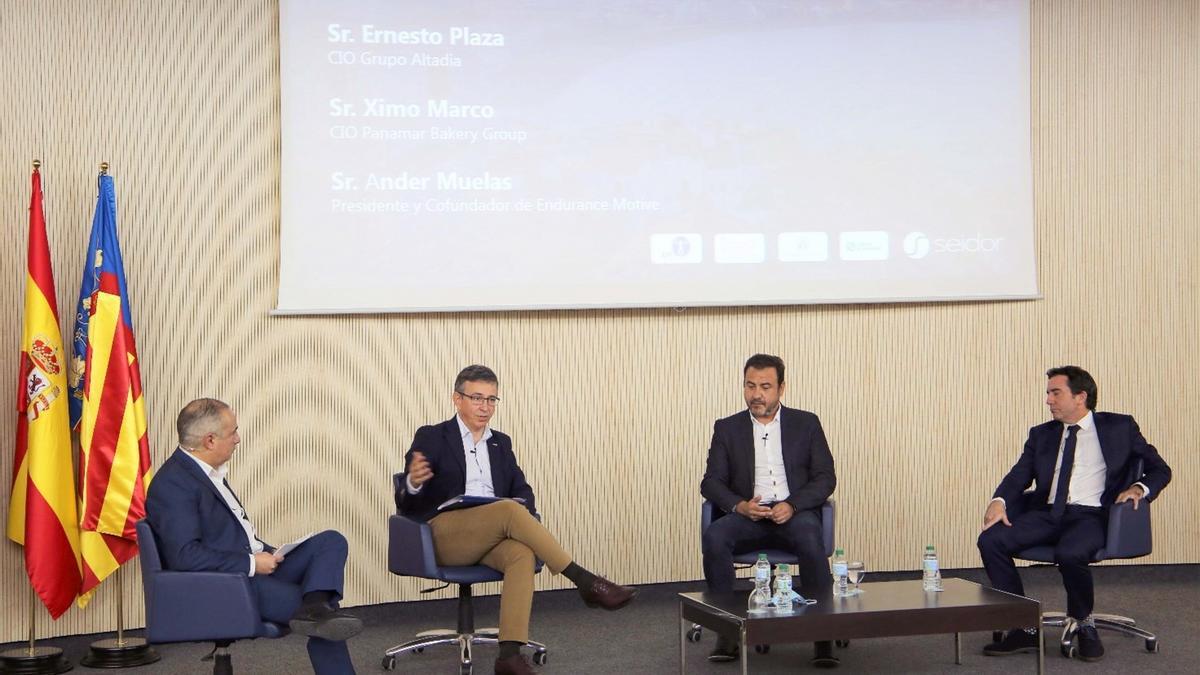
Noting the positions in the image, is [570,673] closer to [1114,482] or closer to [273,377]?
[273,377]

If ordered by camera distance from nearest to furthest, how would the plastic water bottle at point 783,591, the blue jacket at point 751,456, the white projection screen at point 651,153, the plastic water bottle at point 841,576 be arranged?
the plastic water bottle at point 783,591 → the plastic water bottle at point 841,576 → the blue jacket at point 751,456 → the white projection screen at point 651,153

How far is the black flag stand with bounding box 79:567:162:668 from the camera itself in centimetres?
546

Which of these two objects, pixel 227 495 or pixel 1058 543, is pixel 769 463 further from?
pixel 227 495

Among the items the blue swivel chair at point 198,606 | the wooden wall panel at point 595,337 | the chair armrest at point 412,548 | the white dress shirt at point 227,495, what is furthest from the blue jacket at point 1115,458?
the blue swivel chair at point 198,606

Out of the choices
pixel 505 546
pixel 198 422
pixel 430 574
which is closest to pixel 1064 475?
pixel 505 546

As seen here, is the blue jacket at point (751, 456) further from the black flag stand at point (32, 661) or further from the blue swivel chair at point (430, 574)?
the black flag stand at point (32, 661)

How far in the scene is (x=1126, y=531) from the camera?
5484mm

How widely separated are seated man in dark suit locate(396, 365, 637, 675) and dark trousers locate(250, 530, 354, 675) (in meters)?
0.76

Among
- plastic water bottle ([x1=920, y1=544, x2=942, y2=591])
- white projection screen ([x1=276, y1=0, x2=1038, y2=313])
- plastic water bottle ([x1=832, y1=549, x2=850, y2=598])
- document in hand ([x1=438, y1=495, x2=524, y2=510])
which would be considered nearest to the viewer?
plastic water bottle ([x1=832, y1=549, x2=850, y2=598])

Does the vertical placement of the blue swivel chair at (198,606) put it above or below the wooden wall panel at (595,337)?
below

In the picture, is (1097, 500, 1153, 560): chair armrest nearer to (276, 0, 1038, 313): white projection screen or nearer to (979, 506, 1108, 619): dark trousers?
(979, 506, 1108, 619): dark trousers

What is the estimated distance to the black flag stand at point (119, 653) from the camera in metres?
5.46

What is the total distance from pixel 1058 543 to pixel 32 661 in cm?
415

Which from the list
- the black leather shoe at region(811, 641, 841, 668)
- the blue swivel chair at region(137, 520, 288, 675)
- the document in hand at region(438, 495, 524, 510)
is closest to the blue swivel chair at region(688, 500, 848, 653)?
the black leather shoe at region(811, 641, 841, 668)
